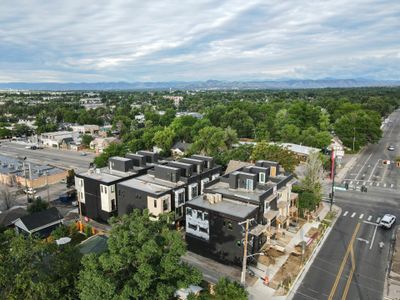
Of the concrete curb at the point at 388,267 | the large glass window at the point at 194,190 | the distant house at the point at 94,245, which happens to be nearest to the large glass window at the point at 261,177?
the large glass window at the point at 194,190

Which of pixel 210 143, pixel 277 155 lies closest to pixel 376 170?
pixel 277 155

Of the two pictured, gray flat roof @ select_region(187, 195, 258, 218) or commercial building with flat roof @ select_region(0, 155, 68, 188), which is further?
commercial building with flat roof @ select_region(0, 155, 68, 188)

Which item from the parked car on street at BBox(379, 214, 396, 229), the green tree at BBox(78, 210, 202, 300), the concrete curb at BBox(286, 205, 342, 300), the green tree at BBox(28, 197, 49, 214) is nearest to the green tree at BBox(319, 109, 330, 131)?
the parked car on street at BBox(379, 214, 396, 229)

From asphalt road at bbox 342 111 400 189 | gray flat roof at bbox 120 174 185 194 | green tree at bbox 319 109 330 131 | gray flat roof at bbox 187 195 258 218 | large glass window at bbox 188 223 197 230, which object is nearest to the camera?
gray flat roof at bbox 187 195 258 218

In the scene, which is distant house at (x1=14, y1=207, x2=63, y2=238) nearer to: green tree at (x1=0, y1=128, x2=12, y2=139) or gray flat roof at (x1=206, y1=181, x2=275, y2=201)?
gray flat roof at (x1=206, y1=181, x2=275, y2=201)

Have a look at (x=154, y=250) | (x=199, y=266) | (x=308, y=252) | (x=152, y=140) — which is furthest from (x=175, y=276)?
(x=152, y=140)

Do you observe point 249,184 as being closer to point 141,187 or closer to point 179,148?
point 141,187
